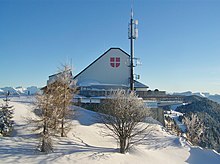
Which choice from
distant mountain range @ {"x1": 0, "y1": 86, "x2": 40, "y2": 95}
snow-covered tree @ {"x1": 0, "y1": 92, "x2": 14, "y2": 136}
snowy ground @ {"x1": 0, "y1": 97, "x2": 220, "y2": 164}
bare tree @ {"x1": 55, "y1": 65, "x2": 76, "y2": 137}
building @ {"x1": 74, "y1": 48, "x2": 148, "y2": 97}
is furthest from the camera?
building @ {"x1": 74, "y1": 48, "x2": 148, "y2": 97}

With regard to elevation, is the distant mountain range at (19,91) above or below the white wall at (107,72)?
below

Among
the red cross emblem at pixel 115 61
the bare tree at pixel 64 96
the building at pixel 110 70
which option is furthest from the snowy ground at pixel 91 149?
the red cross emblem at pixel 115 61

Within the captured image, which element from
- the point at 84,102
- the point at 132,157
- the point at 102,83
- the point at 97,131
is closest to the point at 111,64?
the point at 102,83

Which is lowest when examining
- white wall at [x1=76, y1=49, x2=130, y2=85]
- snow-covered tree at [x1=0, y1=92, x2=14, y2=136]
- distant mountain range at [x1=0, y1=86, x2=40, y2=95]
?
snow-covered tree at [x1=0, y1=92, x2=14, y2=136]

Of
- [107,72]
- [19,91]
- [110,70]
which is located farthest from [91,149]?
[19,91]

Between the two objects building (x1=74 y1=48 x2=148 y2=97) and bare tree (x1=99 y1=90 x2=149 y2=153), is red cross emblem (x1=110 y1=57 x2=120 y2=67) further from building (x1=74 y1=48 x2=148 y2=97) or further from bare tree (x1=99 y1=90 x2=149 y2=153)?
bare tree (x1=99 y1=90 x2=149 y2=153)

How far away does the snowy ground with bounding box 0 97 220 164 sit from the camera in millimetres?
14578

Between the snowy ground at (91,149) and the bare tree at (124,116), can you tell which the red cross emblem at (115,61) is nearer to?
the snowy ground at (91,149)

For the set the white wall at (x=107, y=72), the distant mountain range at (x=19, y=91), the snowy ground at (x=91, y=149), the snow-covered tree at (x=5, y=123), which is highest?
the white wall at (x=107, y=72)

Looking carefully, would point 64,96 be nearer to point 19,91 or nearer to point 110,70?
point 110,70

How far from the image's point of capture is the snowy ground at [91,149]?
574 inches

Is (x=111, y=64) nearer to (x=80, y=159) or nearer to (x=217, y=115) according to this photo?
(x=80, y=159)

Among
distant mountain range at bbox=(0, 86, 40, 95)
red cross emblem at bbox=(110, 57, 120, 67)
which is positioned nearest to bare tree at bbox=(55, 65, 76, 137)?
distant mountain range at bbox=(0, 86, 40, 95)

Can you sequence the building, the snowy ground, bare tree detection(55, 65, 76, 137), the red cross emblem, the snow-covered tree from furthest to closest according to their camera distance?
1. the red cross emblem
2. the building
3. bare tree detection(55, 65, 76, 137)
4. the snow-covered tree
5. the snowy ground
